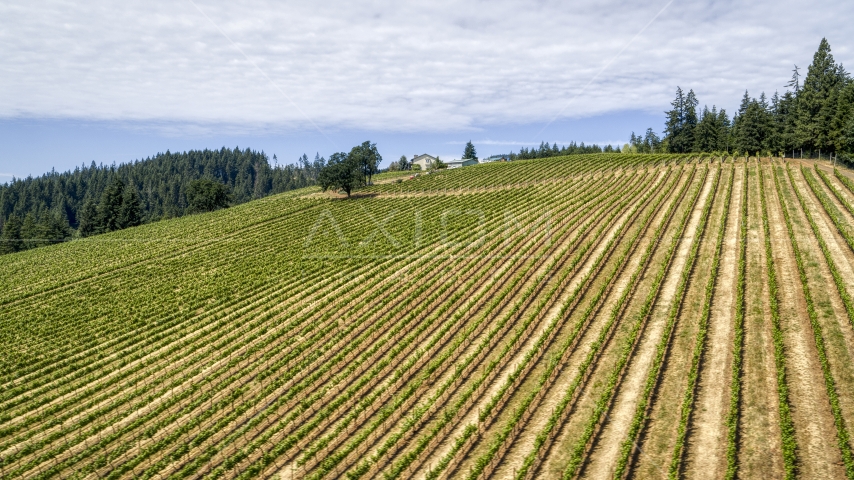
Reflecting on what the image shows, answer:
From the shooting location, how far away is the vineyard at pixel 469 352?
17.9 metres

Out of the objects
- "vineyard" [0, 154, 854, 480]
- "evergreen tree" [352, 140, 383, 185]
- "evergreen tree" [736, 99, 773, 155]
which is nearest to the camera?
"vineyard" [0, 154, 854, 480]

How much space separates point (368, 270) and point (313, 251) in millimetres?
10442

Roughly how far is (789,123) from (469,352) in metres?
80.1

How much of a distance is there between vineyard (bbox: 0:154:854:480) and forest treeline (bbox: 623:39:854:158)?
53.4ft

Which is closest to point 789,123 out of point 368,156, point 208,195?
point 368,156

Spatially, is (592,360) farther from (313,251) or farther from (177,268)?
(177,268)

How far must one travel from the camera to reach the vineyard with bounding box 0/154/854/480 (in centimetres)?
1794

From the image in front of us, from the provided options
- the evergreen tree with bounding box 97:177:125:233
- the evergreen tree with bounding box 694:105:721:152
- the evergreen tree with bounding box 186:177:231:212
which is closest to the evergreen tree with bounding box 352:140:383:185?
the evergreen tree with bounding box 186:177:231:212

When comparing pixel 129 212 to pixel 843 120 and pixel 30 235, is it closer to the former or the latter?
pixel 30 235

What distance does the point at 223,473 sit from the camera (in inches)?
705

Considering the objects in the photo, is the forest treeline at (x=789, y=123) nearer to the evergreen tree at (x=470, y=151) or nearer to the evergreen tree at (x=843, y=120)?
the evergreen tree at (x=843, y=120)

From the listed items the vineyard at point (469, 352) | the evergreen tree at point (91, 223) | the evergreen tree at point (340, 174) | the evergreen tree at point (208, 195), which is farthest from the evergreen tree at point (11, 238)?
the evergreen tree at point (340, 174)

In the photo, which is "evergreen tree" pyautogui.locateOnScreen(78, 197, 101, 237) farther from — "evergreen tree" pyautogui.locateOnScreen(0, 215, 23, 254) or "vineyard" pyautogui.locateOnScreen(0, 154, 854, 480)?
"vineyard" pyautogui.locateOnScreen(0, 154, 854, 480)

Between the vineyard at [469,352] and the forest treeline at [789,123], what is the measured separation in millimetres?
16291
